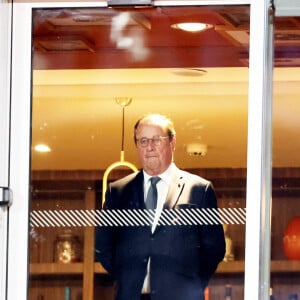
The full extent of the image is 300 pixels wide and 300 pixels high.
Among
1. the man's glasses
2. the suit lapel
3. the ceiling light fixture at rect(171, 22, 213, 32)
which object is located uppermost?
the ceiling light fixture at rect(171, 22, 213, 32)

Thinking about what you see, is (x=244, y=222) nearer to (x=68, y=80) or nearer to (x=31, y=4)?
(x=68, y=80)

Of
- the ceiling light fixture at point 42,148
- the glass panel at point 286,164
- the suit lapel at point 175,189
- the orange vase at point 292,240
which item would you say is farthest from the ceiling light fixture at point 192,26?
the orange vase at point 292,240

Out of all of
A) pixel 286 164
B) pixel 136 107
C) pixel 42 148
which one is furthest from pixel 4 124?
pixel 286 164

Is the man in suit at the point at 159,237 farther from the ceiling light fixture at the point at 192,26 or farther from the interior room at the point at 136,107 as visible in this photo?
the ceiling light fixture at the point at 192,26

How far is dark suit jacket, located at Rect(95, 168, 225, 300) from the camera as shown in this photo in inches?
147

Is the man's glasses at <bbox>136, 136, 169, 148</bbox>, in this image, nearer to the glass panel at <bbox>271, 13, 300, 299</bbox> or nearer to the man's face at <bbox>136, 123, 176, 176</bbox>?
the man's face at <bbox>136, 123, 176, 176</bbox>

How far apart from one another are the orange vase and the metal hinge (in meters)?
0.91

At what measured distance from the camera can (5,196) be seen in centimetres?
370

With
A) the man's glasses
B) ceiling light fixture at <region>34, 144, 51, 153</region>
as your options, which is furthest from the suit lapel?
ceiling light fixture at <region>34, 144, 51, 153</region>

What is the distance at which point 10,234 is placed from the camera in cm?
374

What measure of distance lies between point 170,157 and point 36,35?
611mm

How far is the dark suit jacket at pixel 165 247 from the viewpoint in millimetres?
3744

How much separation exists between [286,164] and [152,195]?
0.46 meters

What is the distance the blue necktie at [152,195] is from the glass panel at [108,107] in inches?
2.8
